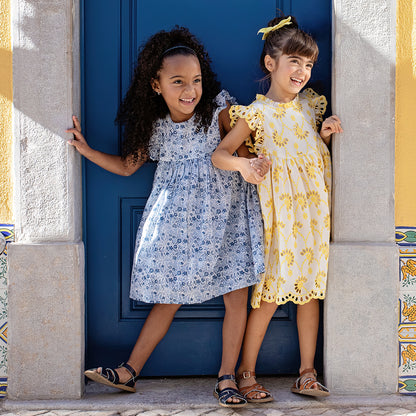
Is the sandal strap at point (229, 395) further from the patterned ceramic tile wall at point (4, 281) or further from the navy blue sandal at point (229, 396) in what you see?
the patterned ceramic tile wall at point (4, 281)

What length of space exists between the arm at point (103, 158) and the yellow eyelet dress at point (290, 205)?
0.57m

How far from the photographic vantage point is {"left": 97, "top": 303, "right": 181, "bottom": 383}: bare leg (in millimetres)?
2824

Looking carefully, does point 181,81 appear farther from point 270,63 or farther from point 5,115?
point 5,115

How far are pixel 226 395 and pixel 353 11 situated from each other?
6.39 feet

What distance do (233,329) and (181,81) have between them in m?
1.25

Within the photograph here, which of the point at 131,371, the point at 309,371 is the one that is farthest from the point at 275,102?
the point at 131,371

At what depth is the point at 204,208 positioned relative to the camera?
2.72 m

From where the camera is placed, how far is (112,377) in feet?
8.89

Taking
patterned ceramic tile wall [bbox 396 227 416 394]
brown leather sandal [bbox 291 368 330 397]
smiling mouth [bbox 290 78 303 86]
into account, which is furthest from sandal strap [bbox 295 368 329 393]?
smiling mouth [bbox 290 78 303 86]

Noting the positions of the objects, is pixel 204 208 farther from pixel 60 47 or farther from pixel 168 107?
pixel 60 47

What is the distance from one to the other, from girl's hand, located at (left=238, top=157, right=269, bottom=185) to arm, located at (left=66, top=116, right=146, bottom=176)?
A: 0.62 m

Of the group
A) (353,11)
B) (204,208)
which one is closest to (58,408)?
→ (204,208)

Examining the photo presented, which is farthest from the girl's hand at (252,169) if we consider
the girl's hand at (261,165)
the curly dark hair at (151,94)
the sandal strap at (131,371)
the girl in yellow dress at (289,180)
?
the sandal strap at (131,371)

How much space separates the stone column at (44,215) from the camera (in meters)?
2.67
